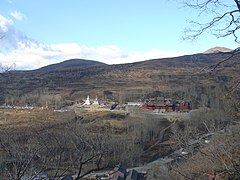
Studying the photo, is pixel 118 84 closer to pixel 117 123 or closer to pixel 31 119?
pixel 31 119

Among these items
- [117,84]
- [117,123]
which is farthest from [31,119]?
[117,84]

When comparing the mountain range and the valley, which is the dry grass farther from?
the mountain range

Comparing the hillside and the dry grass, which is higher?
the hillside

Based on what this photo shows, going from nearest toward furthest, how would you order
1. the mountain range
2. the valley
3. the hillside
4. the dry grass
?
the valley < the dry grass < the mountain range < the hillside

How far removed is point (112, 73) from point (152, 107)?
2432 inches

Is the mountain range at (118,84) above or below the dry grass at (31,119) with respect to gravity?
above

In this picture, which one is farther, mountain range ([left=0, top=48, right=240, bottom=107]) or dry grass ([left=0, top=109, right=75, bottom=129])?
mountain range ([left=0, top=48, right=240, bottom=107])

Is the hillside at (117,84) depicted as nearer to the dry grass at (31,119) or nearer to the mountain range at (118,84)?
the mountain range at (118,84)

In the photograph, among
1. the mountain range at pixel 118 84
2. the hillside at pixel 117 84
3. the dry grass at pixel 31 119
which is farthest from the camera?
the hillside at pixel 117 84

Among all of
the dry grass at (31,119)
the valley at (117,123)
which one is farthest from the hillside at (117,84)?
the dry grass at (31,119)

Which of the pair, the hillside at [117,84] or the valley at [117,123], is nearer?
the valley at [117,123]

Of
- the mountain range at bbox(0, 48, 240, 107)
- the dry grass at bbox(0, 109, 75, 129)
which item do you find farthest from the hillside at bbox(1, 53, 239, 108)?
the dry grass at bbox(0, 109, 75, 129)

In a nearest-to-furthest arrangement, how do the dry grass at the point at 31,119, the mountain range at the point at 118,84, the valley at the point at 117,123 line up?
the valley at the point at 117,123, the dry grass at the point at 31,119, the mountain range at the point at 118,84

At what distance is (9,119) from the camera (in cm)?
4769
